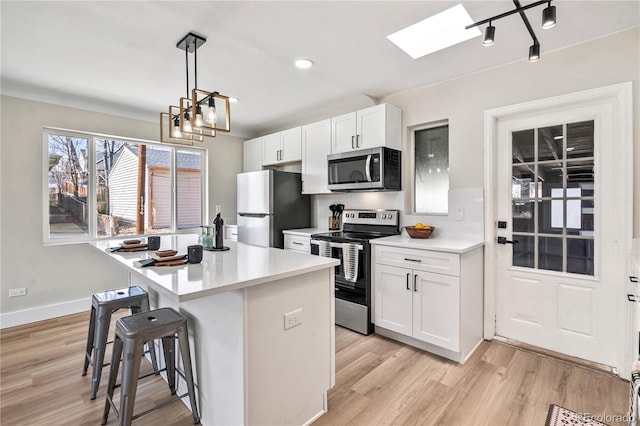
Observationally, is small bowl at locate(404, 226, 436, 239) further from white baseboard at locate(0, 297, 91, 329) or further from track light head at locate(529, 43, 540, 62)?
white baseboard at locate(0, 297, 91, 329)

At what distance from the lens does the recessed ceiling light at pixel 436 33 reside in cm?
206

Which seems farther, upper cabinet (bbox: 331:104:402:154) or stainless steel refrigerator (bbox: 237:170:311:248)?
stainless steel refrigerator (bbox: 237:170:311:248)

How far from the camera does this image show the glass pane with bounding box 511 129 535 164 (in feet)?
8.87

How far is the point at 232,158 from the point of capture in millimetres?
5039

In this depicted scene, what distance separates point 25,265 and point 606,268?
5396mm

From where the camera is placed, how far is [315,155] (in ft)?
13.0

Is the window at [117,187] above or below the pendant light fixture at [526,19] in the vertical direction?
below

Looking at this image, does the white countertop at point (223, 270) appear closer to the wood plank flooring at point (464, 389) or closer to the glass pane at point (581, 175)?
the wood plank flooring at point (464, 389)

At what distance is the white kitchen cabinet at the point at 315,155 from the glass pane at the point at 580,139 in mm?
2279

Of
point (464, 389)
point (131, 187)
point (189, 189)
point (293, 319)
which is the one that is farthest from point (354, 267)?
point (131, 187)

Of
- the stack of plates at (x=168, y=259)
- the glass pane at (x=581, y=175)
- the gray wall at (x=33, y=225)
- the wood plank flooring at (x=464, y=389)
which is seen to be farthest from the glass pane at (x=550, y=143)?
the gray wall at (x=33, y=225)

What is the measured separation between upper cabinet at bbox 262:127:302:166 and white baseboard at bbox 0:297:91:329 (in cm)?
289

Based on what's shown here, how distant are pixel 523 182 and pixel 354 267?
5.52 feet

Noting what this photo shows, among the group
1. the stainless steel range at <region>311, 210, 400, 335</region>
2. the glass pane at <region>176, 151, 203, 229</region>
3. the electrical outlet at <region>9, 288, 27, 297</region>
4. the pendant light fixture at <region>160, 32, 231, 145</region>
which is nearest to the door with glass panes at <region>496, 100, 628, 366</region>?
the stainless steel range at <region>311, 210, 400, 335</region>
